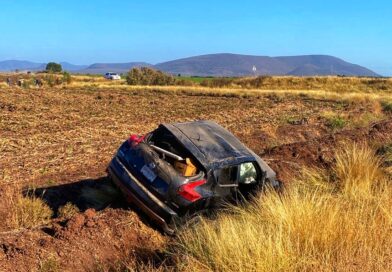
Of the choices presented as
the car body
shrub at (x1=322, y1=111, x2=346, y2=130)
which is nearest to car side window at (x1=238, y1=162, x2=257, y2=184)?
the car body

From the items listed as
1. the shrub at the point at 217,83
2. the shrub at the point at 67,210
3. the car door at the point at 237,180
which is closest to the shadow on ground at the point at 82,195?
the shrub at the point at 67,210

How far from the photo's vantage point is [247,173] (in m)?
7.66

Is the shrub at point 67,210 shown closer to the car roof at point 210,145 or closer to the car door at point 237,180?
the car roof at point 210,145

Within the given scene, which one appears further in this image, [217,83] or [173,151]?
[217,83]

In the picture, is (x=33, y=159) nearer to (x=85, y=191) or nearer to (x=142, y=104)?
(x=85, y=191)

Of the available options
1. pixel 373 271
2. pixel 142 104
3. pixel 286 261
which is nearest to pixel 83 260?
pixel 286 261

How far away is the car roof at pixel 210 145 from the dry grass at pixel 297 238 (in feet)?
3.55

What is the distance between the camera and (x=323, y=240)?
4789 millimetres

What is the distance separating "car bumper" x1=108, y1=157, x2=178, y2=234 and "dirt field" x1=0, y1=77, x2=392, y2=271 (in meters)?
0.24

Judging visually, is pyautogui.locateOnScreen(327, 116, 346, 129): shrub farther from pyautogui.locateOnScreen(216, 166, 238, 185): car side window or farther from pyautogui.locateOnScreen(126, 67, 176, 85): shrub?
pyautogui.locateOnScreen(126, 67, 176, 85): shrub

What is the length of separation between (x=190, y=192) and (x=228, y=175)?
0.81 metres

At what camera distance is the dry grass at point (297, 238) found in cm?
423

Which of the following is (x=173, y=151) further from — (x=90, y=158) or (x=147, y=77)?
(x=147, y=77)

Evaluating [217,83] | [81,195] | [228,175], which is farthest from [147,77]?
[228,175]
